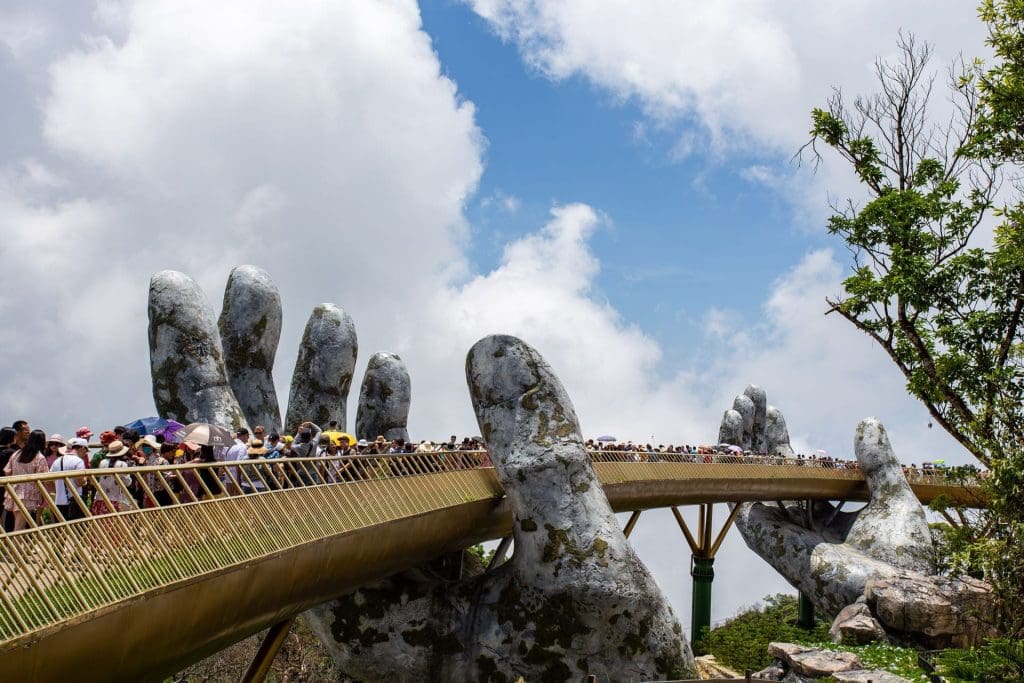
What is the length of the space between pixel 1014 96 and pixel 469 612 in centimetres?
1482

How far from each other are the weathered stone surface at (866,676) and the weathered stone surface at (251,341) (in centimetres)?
1820

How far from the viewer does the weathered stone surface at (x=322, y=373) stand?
30594mm

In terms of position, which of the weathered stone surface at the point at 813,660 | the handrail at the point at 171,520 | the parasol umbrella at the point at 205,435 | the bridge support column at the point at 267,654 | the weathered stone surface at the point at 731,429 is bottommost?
the bridge support column at the point at 267,654

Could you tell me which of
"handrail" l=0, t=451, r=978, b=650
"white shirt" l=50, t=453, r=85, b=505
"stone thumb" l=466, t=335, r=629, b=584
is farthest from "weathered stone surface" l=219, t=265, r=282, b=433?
"white shirt" l=50, t=453, r=85, b=505

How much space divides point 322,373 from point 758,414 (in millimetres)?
24098

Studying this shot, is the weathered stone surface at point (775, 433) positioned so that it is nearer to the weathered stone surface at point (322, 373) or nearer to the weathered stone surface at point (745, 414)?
the weathered stone surface at point (745, 414)

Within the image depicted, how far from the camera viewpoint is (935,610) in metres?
22.7

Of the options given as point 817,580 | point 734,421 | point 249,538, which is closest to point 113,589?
point 249,538

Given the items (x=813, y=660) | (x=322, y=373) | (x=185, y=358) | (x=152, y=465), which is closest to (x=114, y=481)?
(x=152, y=465)

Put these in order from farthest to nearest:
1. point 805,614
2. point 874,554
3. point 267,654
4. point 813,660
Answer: point 805,614 < point 874,554 < point 813,660 < point 267,654

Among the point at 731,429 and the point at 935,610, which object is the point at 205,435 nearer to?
the point at 935,610

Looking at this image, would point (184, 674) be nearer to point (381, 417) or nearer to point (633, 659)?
point (381, 417)

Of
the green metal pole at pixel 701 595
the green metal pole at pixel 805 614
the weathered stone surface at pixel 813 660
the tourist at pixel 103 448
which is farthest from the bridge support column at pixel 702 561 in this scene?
the tourist at pixel 103 448

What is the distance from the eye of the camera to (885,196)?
20547mm
